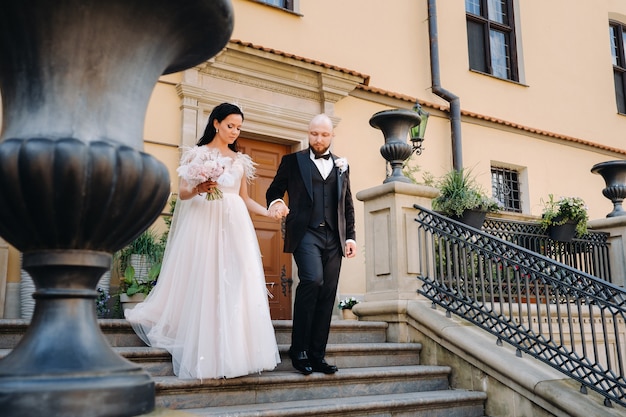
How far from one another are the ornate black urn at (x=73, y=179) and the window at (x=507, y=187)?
382 inches

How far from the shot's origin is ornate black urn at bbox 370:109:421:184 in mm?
6090

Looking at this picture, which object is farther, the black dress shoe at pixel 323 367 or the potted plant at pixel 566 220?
the potted plant at pixel 566 220

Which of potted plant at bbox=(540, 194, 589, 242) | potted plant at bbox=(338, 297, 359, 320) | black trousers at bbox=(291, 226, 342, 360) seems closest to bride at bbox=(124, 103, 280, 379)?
black trousers at bbox=(291, 226, 342, 360)

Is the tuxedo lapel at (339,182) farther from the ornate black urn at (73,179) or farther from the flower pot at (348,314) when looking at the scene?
the flower pot at (348,314)

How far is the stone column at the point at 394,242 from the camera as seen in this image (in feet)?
18.9

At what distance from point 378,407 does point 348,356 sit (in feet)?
2.88

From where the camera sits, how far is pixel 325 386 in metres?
4.29

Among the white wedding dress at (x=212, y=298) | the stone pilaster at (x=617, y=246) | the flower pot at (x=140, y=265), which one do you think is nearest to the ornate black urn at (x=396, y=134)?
the white wedding dress at (x=212, y=298)

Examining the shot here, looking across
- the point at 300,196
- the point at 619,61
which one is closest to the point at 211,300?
the point at 300,196

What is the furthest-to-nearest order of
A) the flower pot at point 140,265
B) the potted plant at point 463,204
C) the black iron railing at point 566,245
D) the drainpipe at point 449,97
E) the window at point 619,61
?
1. the window at point 619,61
2. the drainpipe at point 449,97
3. the black iron railing at point 566,245
4. the potted plant at point 463,204
5. the flower pot at point 140,265

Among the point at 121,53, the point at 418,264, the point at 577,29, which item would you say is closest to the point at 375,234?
the point at 418,264

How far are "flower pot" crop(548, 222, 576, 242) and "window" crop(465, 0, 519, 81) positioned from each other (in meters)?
4.32

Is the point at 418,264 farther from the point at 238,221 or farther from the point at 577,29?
the point at 577,29

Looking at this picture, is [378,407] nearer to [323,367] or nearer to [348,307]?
[323,367]
